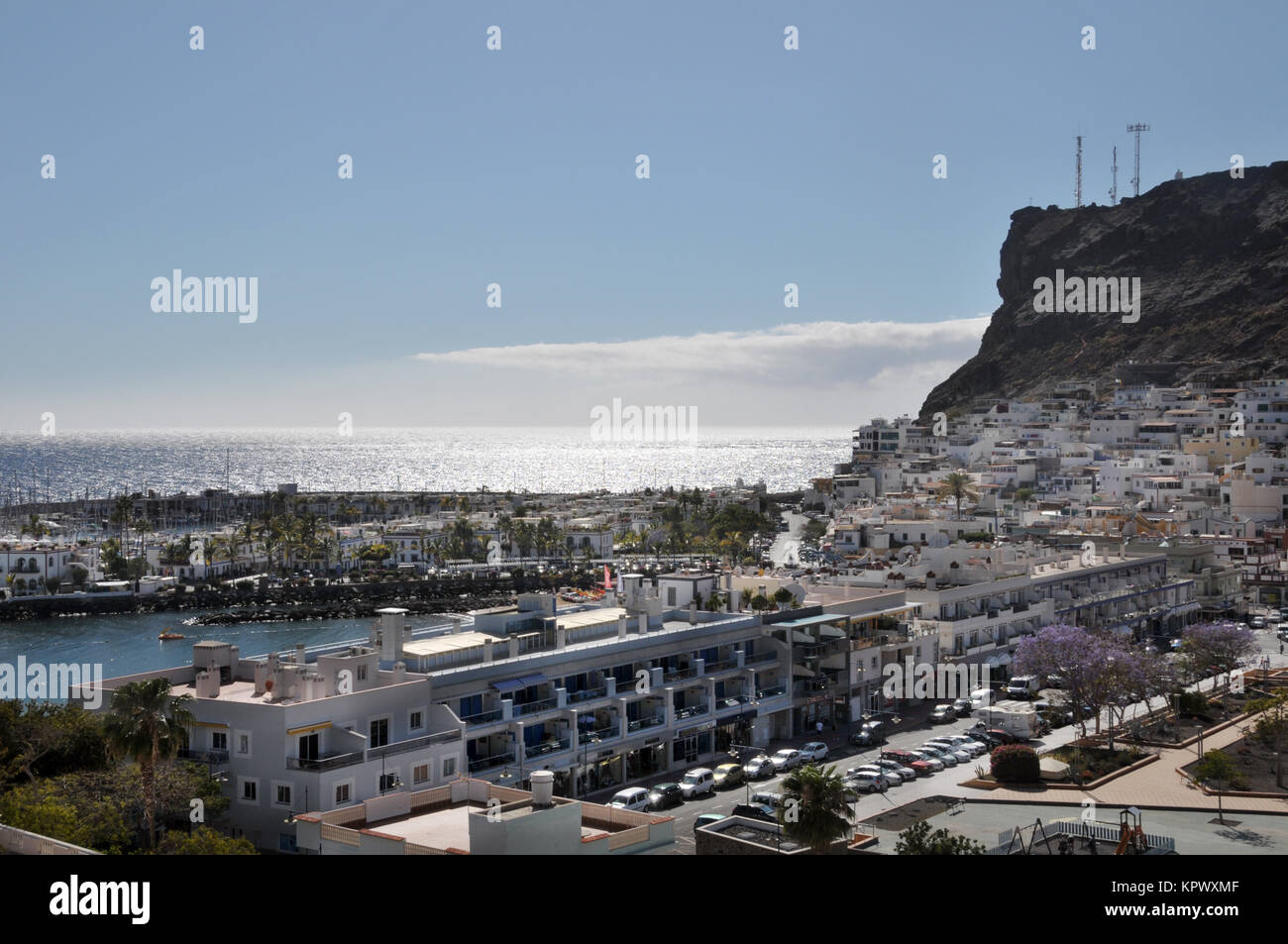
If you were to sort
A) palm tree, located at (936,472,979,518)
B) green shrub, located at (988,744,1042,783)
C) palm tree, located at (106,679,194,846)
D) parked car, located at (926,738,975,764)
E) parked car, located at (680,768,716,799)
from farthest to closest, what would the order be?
1. palm tree, located at (936,472,979,518)
2. parked car, located at (926,738,975,764)
3. parked car, located at (680,768,716,799)
4. green shrub, located at (988,744,1042,783)
5. palm tree, located at (106,679,194,846)

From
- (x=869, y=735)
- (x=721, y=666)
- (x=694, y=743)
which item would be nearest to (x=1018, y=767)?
(x=869, y=735)

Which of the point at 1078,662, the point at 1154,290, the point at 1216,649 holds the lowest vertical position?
the point at 1216,649

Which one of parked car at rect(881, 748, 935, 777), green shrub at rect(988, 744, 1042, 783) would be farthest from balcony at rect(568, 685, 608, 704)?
green shrub at rect(988, 744, 1042, 783)

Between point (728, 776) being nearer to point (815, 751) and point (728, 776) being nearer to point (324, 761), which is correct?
point (815, 751)

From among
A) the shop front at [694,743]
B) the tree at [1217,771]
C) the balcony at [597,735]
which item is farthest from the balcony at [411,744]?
the tree at [1217,771]

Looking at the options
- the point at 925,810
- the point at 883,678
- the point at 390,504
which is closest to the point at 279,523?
the point at 390,504

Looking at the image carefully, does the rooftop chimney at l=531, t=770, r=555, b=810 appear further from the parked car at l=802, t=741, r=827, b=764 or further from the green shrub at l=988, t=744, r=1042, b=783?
the parked car at l=802, t=741, r=827, b=764
